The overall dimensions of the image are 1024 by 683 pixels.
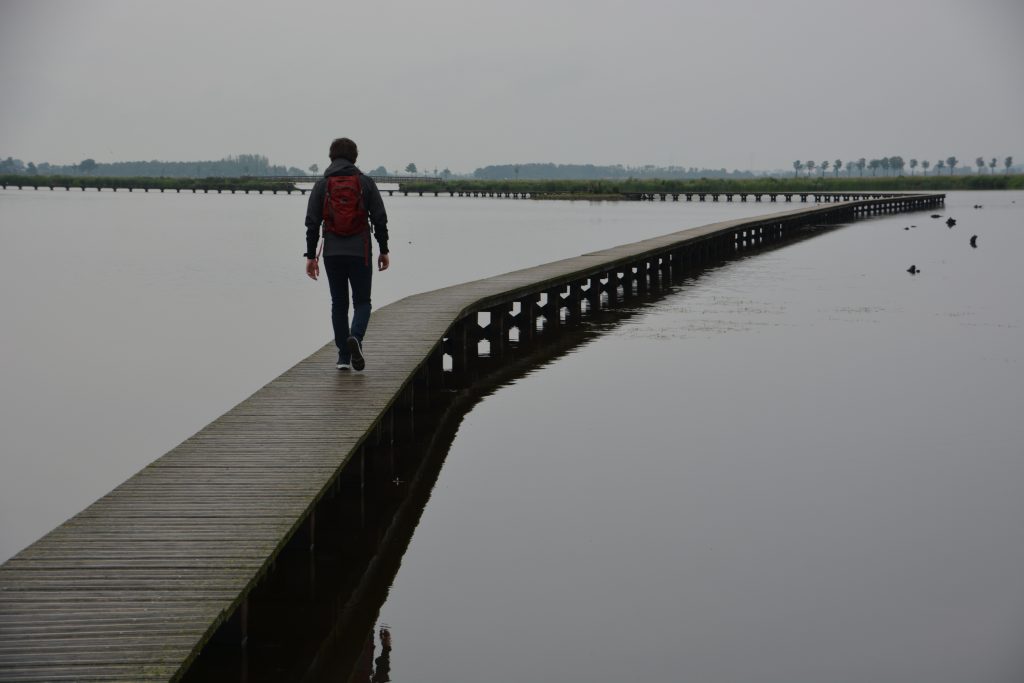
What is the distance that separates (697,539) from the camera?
27.6ft

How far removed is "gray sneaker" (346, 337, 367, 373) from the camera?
34.9 feet

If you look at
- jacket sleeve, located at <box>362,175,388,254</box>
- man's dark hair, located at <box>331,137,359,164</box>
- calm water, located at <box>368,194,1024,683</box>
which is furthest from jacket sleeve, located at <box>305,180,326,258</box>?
calm water, located at <box>368,194,1024,683</box>

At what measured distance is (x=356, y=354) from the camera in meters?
10.7

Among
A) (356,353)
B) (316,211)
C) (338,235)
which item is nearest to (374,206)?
(338,235)

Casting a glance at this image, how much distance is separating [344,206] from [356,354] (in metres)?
1.72

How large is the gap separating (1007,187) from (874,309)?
151m

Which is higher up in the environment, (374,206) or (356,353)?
(374,206)

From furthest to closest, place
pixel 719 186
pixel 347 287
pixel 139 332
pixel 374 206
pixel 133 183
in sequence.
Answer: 1. pixel 133 183
2. pixel 719 186
3. pixel 139 332
4. pixel 347 287
5. pixel 374 206

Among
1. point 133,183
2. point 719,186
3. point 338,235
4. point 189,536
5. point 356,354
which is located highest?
point 133,183

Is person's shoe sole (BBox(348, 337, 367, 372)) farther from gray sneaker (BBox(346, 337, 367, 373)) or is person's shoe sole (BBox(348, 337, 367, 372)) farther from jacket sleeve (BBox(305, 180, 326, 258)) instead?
jacket sleeve (BBox(305, 180, 326, 258))

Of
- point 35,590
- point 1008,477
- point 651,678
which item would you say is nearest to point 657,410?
point 1008,477

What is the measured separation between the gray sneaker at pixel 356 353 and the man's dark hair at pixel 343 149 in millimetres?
1855

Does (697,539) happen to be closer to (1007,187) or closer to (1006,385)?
(1006,385)

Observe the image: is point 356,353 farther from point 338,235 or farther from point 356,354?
point 338,235
